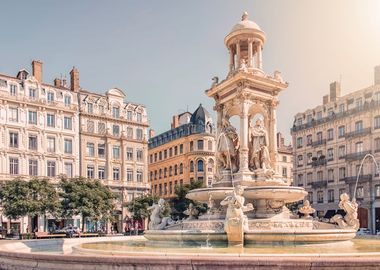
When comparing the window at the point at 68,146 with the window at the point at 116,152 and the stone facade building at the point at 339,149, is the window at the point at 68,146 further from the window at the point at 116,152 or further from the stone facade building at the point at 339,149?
the stone facade building at the point at 339,149

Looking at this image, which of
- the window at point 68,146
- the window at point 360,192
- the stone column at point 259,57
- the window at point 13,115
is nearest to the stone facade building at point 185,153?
the window at point 68,146

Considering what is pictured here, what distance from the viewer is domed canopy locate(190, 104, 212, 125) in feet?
269

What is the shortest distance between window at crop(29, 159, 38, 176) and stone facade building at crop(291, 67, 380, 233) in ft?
127

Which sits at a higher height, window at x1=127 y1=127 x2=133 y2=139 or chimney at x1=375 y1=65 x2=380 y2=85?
chimney at x1=375 y1=65 x2=380 y2=85

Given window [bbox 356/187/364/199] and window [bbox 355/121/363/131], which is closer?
window [bbox 356/187/364/199]

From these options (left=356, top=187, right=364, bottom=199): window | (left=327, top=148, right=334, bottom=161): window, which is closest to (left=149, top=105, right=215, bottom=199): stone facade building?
(left=327, top=148, right=334, bottom=161): window

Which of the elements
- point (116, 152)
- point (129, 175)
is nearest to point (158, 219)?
point (116, 152)

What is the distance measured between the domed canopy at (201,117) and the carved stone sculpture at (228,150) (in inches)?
2339

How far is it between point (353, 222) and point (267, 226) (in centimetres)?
395

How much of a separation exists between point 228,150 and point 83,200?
31073 millimetres

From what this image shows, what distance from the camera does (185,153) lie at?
82.2 metres

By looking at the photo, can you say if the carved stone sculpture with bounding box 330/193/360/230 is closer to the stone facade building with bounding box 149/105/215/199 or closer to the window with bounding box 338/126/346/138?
the window with bounding box 338/126/346/138

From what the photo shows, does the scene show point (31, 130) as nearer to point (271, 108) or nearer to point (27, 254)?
point (271, 108)

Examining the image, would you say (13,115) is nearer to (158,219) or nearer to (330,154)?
(330,154)
